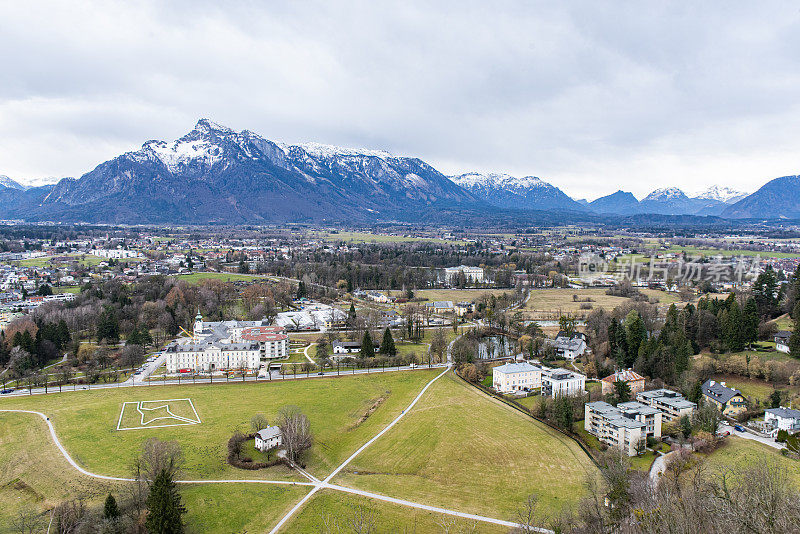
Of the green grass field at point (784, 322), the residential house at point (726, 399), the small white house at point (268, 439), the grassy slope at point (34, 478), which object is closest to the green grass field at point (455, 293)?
the green grass field at point (784, 322)

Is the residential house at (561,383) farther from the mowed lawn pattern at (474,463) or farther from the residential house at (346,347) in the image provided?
the residential house at (346,347)

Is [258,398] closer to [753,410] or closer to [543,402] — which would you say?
[543,402]

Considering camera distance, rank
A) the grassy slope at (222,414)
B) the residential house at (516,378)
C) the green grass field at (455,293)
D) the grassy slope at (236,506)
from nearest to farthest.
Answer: the grassy slope at (236,506) < the grassy slope at (222,414) < the residential house at (516,378) < the green grass field at (455,293)

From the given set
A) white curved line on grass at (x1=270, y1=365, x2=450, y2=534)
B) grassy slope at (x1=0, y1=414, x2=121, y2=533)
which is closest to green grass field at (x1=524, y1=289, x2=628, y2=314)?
white curved line on grass at (x1=270, y1=365, x2=450, y2=534)

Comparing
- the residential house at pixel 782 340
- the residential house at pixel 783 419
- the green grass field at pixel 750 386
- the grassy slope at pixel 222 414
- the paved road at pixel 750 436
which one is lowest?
the grassy slope at pixel 222 414

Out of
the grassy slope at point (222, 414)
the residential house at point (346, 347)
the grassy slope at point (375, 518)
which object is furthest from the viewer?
the residential house at point (346, 347)

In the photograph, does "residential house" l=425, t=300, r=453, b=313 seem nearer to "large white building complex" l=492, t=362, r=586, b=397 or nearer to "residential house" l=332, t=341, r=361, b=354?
"residential house" l=332, t=341, r=361, b=354

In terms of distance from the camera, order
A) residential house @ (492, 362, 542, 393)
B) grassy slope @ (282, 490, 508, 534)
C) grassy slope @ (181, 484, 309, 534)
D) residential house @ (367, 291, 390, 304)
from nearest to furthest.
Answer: grassy slope @ (282, 490, 508, 534) < grassy slope @ (181, 484, 309, 534) < residential house @ (492, 362, 542, 393) < residential house @ (367, 291, 390, 304)
